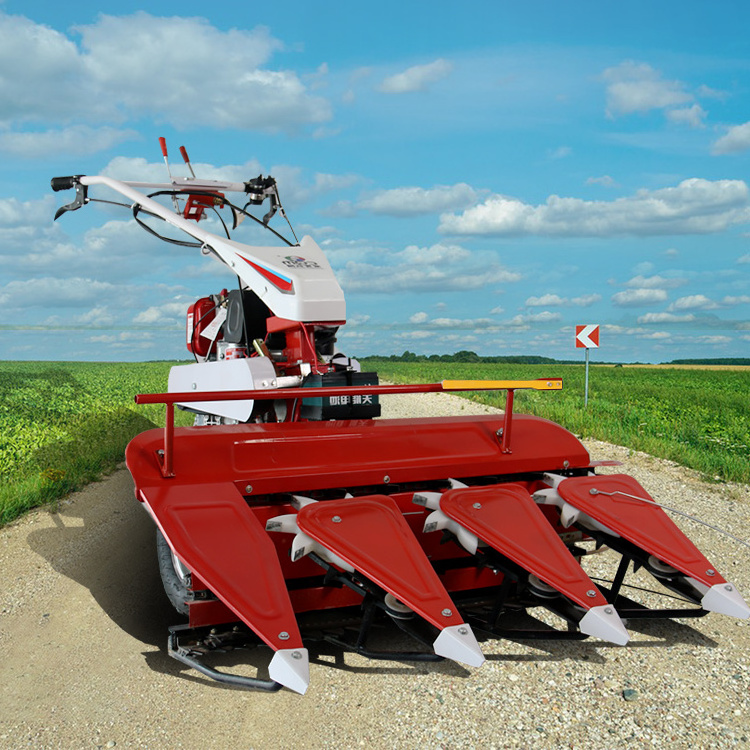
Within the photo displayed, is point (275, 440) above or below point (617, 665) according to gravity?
above

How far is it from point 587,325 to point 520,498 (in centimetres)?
994

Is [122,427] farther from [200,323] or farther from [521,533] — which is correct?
[521,533]

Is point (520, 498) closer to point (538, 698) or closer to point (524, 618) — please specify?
point (524, 618)

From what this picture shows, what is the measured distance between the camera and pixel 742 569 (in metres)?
5.27

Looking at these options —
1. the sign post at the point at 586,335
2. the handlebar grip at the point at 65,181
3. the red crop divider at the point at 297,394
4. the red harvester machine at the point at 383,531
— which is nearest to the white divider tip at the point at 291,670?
the red harvester machine at the point at 383,531

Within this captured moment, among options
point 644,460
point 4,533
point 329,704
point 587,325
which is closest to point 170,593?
point 329,704

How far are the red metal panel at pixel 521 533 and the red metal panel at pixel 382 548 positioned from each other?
0.38m

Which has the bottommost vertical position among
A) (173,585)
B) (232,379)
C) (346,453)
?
(173,585)

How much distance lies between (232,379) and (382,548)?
2.59 meters

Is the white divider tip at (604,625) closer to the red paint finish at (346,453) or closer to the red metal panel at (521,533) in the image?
the red metal panel at (521,533)

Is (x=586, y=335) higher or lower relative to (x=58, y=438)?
higher

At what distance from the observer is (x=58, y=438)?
31.9 ft

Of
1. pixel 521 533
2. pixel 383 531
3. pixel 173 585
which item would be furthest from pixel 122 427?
pixel 521 533

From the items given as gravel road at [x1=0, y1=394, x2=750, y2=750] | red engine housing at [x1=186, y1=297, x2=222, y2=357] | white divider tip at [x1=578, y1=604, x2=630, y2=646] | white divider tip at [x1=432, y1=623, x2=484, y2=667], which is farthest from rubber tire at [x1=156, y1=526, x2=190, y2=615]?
red engine housing at [x1=186, y1=297, x2=222, y2=357]
